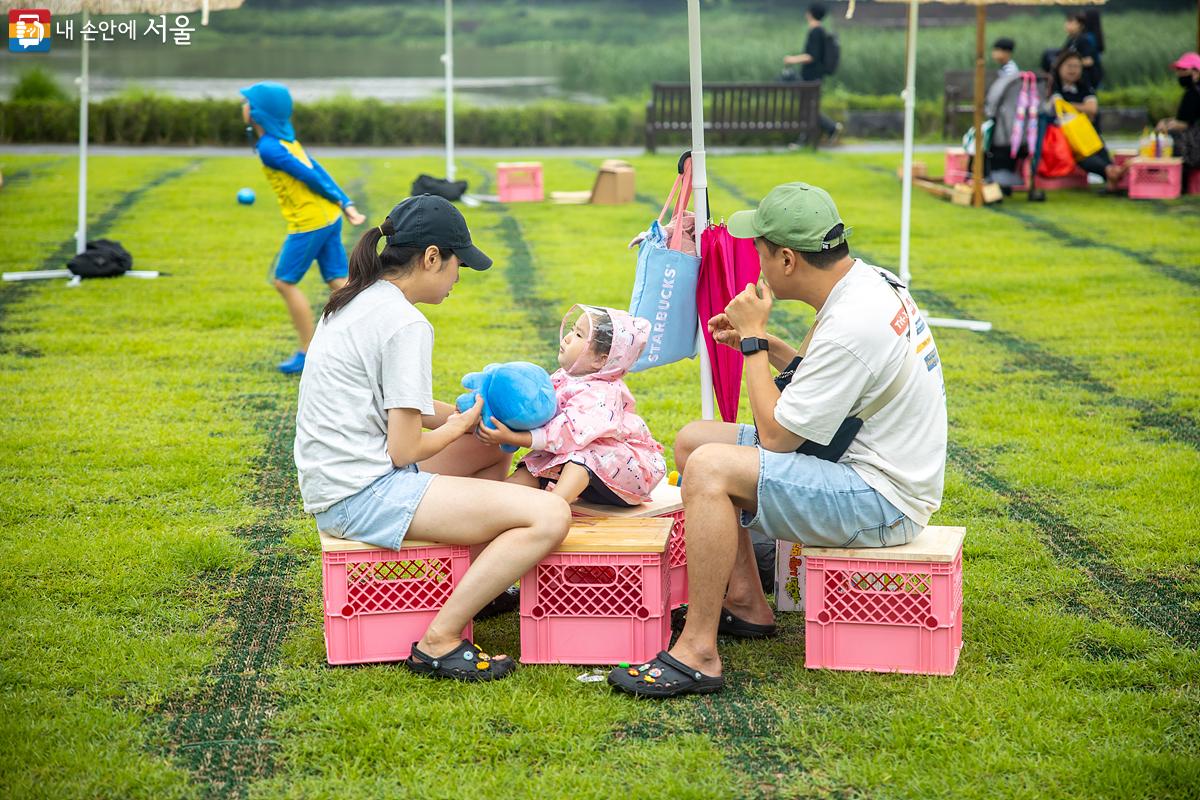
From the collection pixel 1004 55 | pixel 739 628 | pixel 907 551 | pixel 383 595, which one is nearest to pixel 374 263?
pixel 383 595

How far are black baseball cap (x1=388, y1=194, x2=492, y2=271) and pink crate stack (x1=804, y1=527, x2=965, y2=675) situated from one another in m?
1.39

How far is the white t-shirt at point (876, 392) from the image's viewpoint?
3836 mm

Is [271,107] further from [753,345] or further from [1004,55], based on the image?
[1004,55]

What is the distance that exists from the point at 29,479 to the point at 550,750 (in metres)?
3.40

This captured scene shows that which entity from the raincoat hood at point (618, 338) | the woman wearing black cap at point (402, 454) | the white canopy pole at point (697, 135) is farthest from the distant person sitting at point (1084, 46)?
the woman wearing black cap at point (402, 454)

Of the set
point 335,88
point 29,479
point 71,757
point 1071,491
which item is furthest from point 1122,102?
point 71,757

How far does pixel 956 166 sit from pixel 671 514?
11.9 meters

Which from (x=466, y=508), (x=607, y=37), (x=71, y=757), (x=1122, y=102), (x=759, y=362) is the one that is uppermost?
(x=607, y=37)

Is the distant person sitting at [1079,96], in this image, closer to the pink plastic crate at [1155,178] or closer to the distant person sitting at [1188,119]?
the pink plastic crate at [1155,178]

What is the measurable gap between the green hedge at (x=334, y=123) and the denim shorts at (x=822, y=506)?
17187 mm

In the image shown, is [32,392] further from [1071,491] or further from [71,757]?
[1071,491]

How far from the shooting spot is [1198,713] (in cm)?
379

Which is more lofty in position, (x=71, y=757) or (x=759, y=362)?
(x=759, y=362)

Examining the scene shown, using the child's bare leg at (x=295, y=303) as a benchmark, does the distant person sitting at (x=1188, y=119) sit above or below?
above
